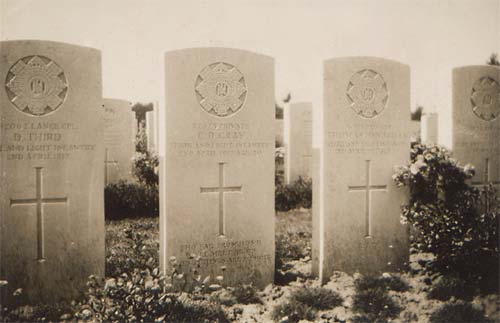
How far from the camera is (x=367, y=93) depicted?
4891 mm

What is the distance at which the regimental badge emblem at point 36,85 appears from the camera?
3.95 m

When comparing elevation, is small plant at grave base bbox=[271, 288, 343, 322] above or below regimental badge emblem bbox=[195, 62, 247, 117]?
below

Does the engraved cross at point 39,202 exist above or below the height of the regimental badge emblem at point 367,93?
below

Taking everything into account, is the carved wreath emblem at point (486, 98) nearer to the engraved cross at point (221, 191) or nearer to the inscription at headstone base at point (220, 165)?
the inscription at headstone base at point (220, 165)

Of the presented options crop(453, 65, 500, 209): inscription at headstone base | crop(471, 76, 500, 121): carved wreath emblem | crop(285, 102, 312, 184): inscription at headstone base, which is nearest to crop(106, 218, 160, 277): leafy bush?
crop(285, 102, 312, 184): inscription at headstone base

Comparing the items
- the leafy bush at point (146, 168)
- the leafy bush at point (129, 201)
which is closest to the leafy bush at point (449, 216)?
the leafy bush at point (129, 201)

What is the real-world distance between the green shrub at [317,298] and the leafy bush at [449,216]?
3.84 feet

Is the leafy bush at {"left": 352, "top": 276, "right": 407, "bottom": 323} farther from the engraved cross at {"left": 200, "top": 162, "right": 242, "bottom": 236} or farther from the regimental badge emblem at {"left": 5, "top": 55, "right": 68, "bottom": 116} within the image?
the regimental badge emblem at {"left": 5, "top": 55, "right": 68, "bottom": 116}

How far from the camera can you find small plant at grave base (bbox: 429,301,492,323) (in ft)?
11.6

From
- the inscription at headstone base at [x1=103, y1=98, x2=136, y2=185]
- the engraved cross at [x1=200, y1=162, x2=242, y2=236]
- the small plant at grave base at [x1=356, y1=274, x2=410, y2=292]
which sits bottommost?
the small plant at grave base at [x1=356, y1=274, x2=410, y2=292]

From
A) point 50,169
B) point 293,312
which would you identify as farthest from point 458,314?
point 50,169

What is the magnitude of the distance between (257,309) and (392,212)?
2136 mm

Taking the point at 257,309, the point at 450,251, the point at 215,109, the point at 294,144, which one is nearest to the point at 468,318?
the point at 450,251

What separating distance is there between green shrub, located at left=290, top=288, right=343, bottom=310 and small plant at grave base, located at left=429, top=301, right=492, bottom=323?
86 cm
